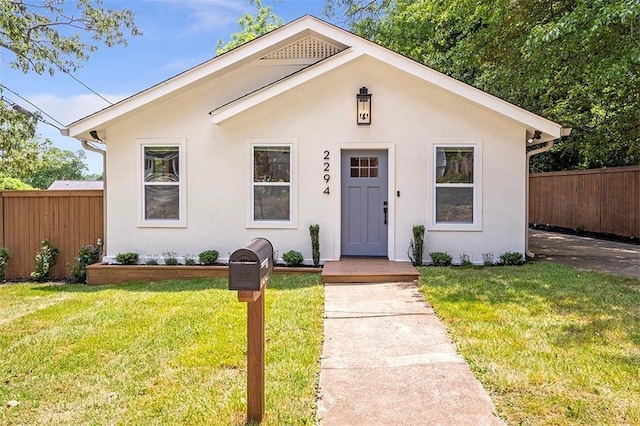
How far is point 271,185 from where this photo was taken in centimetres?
850

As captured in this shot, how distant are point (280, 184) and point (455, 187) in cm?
331

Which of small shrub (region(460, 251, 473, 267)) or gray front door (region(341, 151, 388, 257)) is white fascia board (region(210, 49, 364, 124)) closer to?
gray front door (region(341, 151, 388, 257))

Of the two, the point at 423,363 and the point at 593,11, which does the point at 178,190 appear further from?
the point at 593,11

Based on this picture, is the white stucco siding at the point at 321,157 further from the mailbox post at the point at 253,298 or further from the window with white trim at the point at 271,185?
the mailbox post at the point at 253,298

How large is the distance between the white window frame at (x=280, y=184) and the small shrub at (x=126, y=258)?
2.26 meters

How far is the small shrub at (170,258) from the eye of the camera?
331 inches

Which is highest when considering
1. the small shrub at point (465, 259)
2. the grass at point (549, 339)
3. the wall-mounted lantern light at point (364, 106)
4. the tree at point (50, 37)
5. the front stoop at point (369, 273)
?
the tree at point (50, 37)

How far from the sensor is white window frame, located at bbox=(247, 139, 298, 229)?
27.6 feet

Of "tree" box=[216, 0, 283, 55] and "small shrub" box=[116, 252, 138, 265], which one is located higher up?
"tree" box=[216, 0, 283, 55]

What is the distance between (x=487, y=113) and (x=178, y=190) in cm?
601

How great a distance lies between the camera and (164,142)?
28.1 feet

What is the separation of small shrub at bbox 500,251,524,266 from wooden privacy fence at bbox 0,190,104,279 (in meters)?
7.84

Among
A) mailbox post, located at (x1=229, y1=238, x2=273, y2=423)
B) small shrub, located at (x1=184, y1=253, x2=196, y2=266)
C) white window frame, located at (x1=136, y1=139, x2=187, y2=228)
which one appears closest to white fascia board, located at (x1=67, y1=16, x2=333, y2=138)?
white window frame, located at (x1=136, y1=139, x2=187, y2=228)

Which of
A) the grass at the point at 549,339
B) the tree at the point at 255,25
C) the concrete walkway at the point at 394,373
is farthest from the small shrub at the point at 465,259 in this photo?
the tree at the point at 255,25
